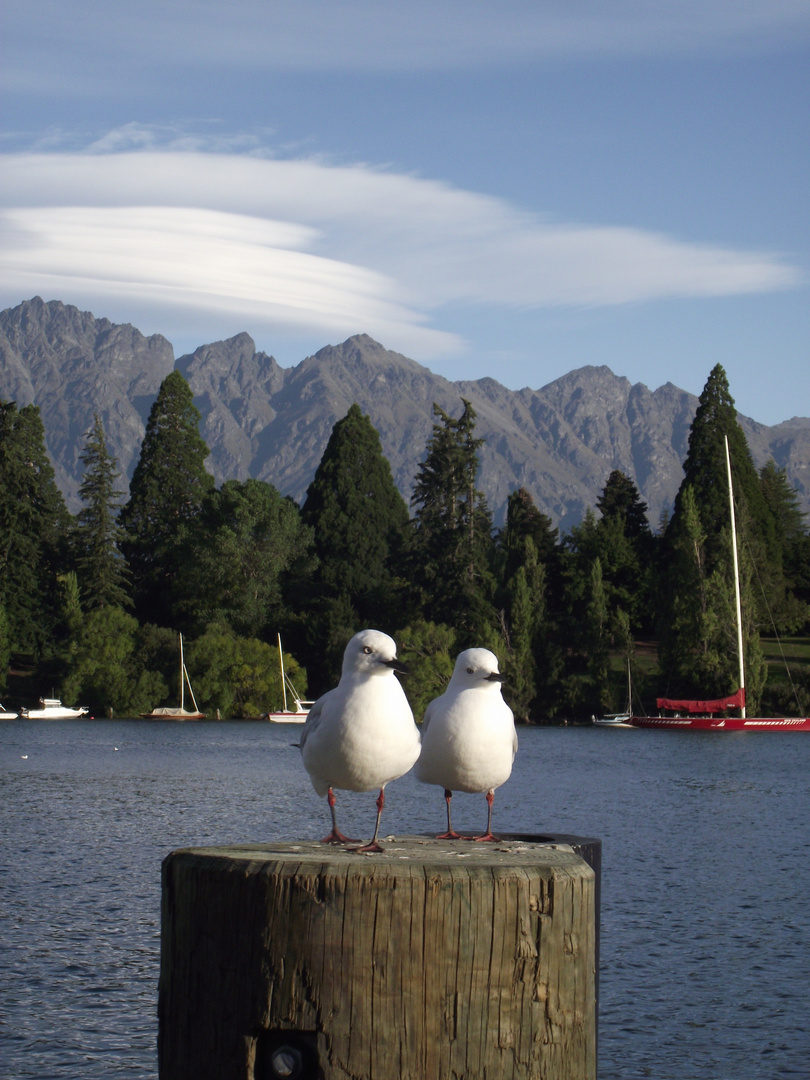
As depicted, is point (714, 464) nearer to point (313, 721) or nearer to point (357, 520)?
point (357, 520)

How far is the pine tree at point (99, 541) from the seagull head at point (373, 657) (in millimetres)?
79369

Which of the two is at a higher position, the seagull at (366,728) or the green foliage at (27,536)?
the green foliage at (27,536)

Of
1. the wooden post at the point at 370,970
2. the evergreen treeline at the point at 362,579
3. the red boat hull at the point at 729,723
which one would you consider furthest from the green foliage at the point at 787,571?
the wooden post at the point at 370,970

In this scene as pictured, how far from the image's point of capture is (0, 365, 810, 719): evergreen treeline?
7550cm

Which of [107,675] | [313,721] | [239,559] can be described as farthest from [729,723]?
[313,721]

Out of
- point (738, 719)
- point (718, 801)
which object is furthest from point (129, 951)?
point (738, 719)

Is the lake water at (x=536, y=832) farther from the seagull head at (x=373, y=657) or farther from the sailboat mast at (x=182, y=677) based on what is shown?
the sailboat mast at (x=182, y=677)

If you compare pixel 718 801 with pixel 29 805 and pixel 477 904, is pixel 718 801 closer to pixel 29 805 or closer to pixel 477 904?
pixel 29 805

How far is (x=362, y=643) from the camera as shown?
4.48 m

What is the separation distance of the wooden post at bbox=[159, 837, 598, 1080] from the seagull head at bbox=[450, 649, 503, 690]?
2.97m

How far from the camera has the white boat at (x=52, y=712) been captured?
240 ft

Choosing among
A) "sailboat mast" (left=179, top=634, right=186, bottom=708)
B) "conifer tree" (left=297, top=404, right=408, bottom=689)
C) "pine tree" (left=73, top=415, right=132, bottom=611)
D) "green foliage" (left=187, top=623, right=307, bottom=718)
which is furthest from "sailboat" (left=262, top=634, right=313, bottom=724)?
"pine tree" (left=73, top=415, right=132, bottom=611)

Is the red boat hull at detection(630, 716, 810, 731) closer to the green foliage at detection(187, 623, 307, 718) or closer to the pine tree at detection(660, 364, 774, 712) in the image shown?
the pine tree at detection(660, 364, 774, 712)

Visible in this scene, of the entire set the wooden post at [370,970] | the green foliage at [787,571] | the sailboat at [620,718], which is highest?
the green foliage at [787,571]
